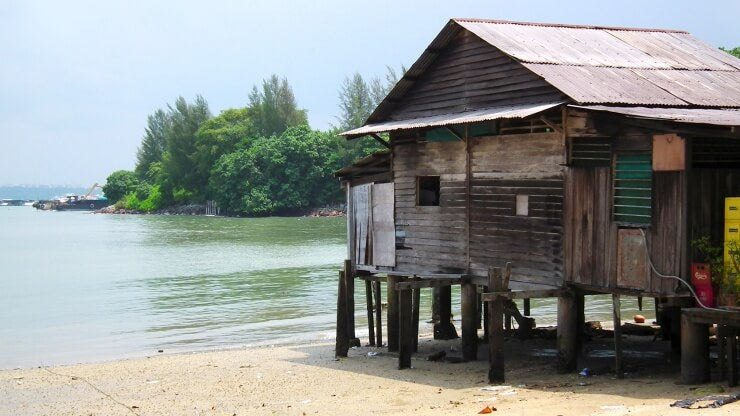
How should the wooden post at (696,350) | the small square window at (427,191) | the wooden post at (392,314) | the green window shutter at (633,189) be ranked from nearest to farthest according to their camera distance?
1. the wooden post at (696,350)
2. the green window shutter at (633,189)
3. the wooden post at (392,314)
4. the small square window at (427,191)

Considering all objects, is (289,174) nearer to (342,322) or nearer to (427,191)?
(342,322)

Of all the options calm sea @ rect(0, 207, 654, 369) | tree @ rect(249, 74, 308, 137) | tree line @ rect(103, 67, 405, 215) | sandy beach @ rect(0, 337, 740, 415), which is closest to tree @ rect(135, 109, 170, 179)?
tree line @ rect(103, 67, 405, 215)

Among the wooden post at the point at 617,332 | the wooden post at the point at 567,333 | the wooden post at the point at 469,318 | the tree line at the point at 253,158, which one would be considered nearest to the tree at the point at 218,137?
the tree line at the point at 253,158

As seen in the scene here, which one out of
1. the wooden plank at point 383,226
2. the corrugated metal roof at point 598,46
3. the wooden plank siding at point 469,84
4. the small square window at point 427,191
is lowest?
the wooden plank at point 383,226

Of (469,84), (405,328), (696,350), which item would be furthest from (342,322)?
(696,350)

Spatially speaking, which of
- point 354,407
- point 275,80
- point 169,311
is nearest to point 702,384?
point 354,407

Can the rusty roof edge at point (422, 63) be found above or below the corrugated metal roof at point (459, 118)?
above

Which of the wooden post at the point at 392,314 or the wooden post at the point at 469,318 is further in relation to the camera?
the wooden post at the point at 392,314

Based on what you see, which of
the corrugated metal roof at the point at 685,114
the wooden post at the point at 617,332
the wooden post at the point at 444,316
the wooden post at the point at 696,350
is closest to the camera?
the corrugated metal roof at the point at 685,114

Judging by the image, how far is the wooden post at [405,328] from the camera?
17703mm

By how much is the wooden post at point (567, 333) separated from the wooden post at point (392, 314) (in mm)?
3701

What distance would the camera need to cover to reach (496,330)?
15.7 meters

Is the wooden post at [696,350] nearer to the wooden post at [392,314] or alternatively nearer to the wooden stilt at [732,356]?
the wooden stilt at [732,356]

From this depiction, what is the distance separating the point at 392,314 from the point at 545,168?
505 centimetres
